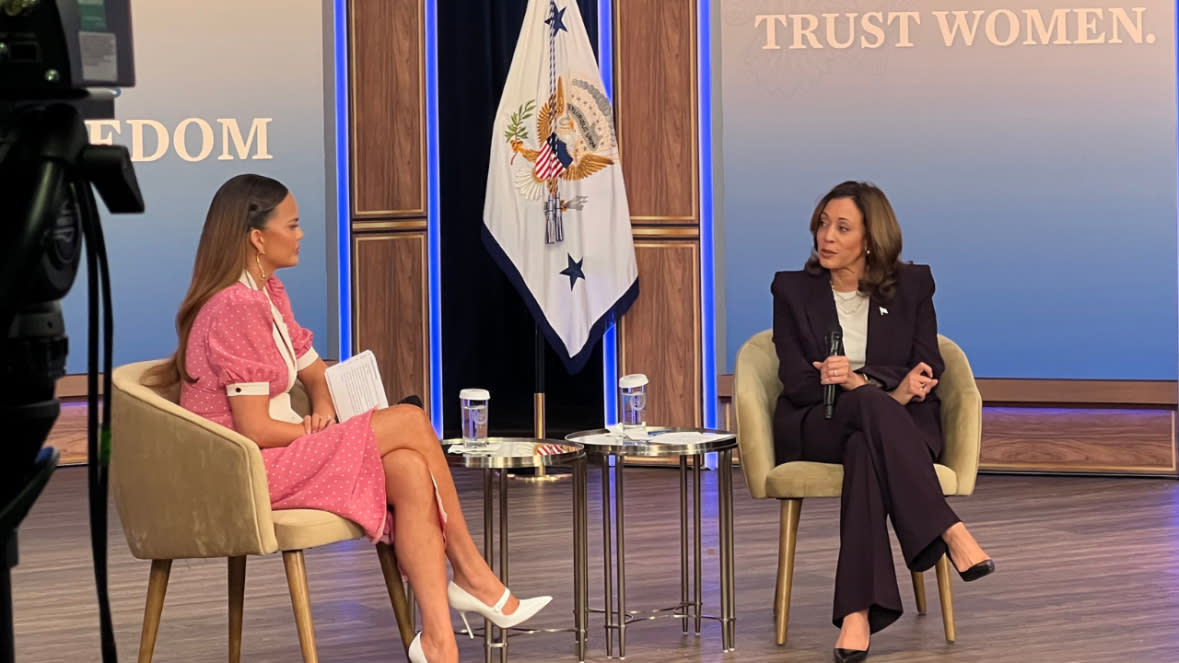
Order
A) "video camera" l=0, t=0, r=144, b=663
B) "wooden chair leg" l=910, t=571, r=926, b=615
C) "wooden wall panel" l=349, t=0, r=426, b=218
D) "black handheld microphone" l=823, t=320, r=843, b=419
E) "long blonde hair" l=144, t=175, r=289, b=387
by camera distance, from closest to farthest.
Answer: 1. "video camera" l=0, t=0, r=144, b=663
2. "long blonde hair" l=144, t=175, r=289, b=387
3. "black handheld microphone" l=823, t=320, r=843, b=419
4. "wooden chair leg" l=910, t=571, r=926, b=615
5. "wooden wall panel" l=349, t=0, r=426, b=218

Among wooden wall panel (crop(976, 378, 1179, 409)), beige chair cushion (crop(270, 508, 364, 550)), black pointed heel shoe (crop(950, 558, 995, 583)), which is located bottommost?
black pointed heel shoe (crop(950, 558, 995, 583))

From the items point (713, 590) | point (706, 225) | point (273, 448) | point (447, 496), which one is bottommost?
point (713, 590)

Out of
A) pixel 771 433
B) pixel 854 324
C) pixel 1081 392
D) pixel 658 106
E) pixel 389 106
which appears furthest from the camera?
pixel 389 106

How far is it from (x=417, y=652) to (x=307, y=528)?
350 millimetres

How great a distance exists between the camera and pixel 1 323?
132 centimetres

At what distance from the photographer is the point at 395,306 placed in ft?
21.9

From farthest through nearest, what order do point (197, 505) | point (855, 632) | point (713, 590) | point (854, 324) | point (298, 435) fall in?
point (713, 590) < point (854, 324) < point (855, 632) < point (298, 435) < point (197, 505)

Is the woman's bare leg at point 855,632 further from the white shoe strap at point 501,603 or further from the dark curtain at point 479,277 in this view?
the dark curtain at point 479,277

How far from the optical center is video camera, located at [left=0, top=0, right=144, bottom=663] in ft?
4.31

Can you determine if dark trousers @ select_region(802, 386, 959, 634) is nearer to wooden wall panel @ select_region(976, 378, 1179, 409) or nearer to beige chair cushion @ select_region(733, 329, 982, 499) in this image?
beige chair cushion @ select_region(733, 329, 982, 499)

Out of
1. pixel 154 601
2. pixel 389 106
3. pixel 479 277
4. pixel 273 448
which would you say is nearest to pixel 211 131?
pixel 389 106

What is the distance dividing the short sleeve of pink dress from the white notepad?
15cm

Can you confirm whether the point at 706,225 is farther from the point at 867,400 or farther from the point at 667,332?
the point at 867,400

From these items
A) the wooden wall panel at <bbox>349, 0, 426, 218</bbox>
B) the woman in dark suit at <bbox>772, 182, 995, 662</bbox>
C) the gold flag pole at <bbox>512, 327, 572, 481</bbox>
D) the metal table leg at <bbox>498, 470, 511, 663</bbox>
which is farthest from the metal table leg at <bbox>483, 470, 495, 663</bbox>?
the wooden wall panel at <bbox>349, 0, 426, 218</bbox>
